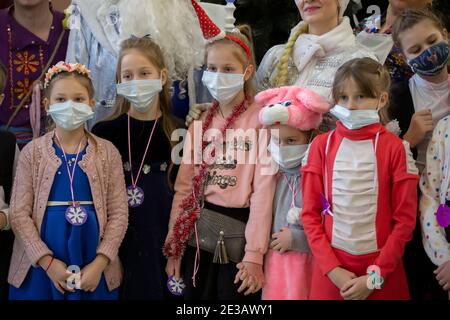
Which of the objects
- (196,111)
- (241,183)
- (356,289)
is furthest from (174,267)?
(356,289)

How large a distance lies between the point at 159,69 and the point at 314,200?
102 centimetres

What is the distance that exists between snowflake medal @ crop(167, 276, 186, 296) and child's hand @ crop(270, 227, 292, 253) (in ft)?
1.61

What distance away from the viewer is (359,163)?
7.94 feet

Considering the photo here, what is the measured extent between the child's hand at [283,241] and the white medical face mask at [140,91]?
0.89 metres

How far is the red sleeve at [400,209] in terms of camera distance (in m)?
2.35

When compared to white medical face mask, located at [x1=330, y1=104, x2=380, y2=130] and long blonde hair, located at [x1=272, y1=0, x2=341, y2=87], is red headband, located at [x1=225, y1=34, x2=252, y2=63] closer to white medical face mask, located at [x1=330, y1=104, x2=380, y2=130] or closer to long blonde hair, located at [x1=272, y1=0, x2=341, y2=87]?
long blonde hair, located at [x1=272, y1=0, x2=341, y2=87]

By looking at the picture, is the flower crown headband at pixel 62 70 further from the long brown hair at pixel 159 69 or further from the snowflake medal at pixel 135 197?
the snowflake medal at pixel 135 197

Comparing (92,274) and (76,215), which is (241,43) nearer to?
(76,215)

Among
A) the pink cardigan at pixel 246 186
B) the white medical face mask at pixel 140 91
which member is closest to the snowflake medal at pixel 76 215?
the pink cardigan at pixel 246 186

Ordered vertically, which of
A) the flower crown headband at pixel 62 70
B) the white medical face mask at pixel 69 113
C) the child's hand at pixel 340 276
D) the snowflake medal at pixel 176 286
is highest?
the flower crown headband at pixel 62 70

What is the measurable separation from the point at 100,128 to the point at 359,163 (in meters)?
1.27

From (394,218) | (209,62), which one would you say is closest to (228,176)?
(209,62)

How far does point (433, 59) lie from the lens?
103 inches

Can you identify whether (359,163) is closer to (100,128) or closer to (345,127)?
(345,127)
